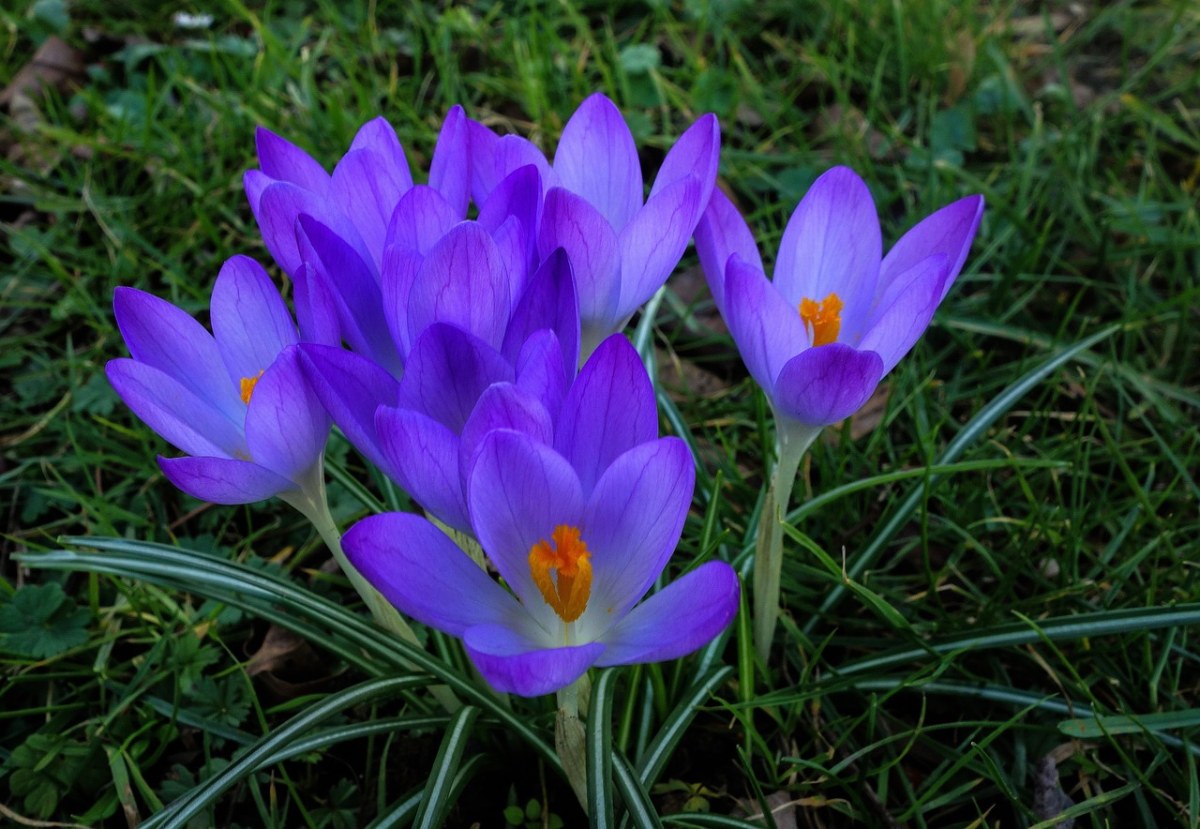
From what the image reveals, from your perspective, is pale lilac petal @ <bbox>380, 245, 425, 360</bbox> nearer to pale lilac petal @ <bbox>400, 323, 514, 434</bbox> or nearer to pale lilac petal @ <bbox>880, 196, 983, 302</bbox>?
pale lilac petal @ <bbox>400, 323, 514, 434</bbox>

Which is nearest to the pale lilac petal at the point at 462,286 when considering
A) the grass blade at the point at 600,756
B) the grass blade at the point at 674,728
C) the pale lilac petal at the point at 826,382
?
the pale lilac petal at the point at 826,382

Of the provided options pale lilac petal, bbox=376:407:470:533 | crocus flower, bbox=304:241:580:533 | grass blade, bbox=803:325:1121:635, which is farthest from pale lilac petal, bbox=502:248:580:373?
grass blade, bbox=803:325:1121:635

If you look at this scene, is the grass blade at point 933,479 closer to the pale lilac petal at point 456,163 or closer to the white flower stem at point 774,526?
the white flower stem at point 774,526

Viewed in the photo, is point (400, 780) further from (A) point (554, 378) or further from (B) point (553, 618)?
(A) point (554, 378)

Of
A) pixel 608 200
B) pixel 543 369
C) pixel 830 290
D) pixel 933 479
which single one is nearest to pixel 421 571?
pixel 543 369

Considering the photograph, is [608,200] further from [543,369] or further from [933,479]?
[933,479]
